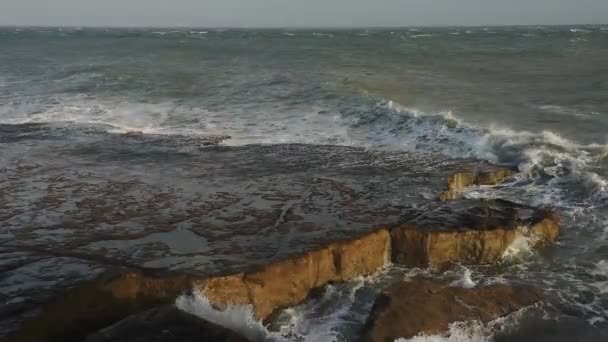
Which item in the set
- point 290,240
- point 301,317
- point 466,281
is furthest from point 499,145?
point 301,317

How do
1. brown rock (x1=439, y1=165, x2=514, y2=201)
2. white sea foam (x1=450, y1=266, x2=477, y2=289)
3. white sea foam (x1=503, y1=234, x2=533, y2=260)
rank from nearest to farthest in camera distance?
white sea foam (x1=450, y1=266, x2=477, y2=289) → white sea foam (x1=503, y1=234, x2=533, y2=260) → brown rock (x1=439, y1=165, x2=514, y2=201)

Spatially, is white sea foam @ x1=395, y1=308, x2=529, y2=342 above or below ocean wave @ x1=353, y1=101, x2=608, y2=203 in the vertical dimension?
below

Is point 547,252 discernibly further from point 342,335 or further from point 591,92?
point 591,92

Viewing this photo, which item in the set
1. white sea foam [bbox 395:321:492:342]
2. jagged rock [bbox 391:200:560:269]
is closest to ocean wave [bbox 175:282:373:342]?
white sea foam [bbox 395:321:492:342]

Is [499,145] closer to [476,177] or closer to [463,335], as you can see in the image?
[476,177]

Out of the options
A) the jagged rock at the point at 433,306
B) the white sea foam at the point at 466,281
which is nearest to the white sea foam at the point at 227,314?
the jagged rock at the point at 433,306

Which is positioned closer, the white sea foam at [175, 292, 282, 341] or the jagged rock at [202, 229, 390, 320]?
the white sea foam at [175, 292, 282, 341]

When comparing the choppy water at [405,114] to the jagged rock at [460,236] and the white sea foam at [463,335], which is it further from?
the jagged rock at [460,236]

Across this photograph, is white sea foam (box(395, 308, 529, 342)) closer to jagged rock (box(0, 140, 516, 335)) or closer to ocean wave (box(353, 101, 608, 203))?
jagged rock (box(0, 140, 516, 335))
